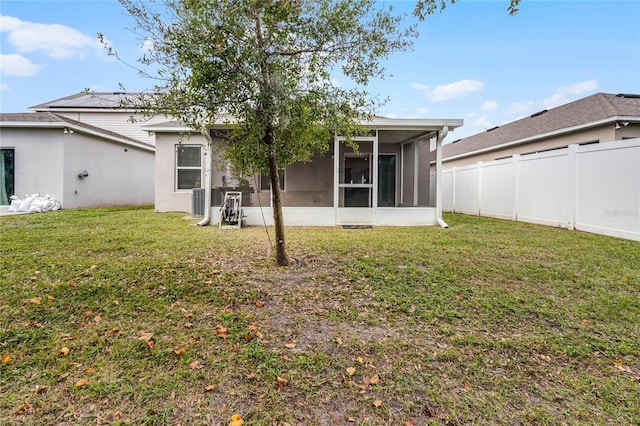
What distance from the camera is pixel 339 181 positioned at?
944 cm

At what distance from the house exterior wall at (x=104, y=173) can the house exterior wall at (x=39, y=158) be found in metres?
0.25

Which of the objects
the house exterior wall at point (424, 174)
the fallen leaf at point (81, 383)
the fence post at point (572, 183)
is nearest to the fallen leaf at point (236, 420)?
the fallen leaf at point (81, 383)

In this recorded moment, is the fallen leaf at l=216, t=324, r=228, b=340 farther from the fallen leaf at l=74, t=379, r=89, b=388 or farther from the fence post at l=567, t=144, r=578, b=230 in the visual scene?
the fence post at l=567, t=144, r=578, b=230

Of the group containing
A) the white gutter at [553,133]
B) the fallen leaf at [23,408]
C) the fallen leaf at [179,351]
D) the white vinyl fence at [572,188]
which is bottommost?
the fallen leaf at [23,408]

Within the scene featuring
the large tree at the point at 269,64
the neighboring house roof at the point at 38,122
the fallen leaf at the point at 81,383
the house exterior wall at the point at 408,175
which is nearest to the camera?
the fallen leaf at the point at 81,383

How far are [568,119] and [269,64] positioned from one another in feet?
38.1

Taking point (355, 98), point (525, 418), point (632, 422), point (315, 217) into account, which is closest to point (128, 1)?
point (355, 98)

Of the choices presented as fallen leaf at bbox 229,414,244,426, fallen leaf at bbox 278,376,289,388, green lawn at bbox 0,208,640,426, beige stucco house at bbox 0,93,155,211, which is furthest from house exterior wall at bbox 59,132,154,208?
fallen leaf at bbox 229,414,244,426

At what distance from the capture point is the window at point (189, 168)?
12109 millimetres

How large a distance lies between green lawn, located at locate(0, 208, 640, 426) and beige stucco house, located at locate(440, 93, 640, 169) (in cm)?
623

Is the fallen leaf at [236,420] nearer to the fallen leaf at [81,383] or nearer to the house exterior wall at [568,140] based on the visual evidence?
the fallen leaf at [81,383]

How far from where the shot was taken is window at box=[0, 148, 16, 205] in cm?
1104

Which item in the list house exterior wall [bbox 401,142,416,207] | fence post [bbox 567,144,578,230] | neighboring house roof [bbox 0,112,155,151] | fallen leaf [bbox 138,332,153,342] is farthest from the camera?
house exterior wall [bbox 401,142,416,207]

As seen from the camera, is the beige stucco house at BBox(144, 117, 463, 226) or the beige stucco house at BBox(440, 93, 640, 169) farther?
the beige stucco house at BBox(440, 93, 640, 169)
